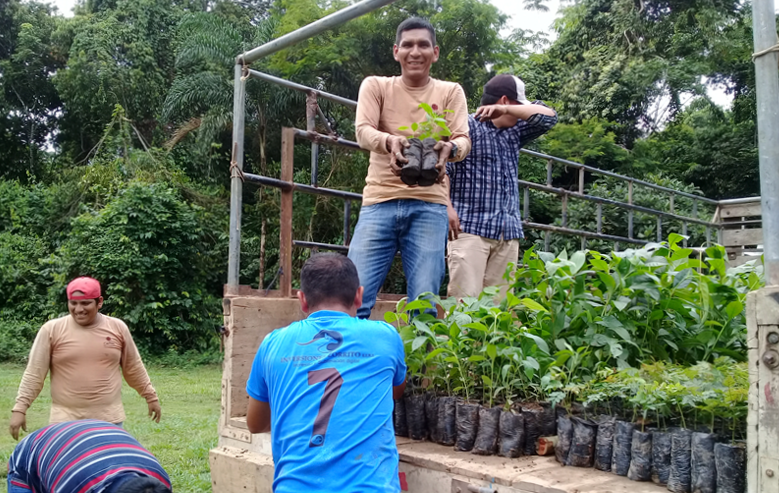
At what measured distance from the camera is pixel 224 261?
1406 centimetres

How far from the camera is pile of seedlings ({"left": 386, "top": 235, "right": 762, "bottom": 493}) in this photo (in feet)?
7.49

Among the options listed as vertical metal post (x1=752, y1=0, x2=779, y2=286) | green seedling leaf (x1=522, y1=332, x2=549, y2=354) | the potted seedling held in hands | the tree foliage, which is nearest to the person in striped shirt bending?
green seedling leaf (x1=522, y1=332, x2=549, y2=354)

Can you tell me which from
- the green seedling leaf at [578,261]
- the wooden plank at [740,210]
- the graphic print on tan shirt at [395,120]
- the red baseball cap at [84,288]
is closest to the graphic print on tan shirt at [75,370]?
the red baseball cap at [84,288]

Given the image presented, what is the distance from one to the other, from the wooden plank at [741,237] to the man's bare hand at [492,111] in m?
5.26

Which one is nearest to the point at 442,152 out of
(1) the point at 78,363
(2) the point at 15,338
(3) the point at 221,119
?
(1) the point at 78,363

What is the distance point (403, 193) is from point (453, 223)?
42 centimetres

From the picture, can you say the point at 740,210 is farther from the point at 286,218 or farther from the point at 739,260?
the point at 286,218

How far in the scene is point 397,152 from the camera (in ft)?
9.77

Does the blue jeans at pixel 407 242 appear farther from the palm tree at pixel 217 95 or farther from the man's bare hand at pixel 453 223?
the palm tree at pixel 217 95

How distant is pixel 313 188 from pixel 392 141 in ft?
2.92

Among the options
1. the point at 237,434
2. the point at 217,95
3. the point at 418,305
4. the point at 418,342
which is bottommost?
the point at 237,434

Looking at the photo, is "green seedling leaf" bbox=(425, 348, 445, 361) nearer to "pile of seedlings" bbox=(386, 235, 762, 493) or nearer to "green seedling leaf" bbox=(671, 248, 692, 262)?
"pile of seedlings" bbox=(386, 235, 762, 493)

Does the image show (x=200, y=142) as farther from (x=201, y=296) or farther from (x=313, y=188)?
(x=313, y=188)

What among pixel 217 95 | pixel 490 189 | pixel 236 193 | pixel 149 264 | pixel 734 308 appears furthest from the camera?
pixel 217 95
